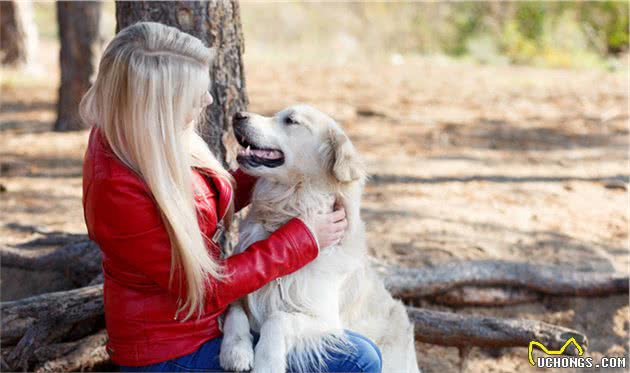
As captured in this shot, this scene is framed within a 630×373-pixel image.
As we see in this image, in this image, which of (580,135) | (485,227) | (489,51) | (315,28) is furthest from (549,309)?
(315,28)

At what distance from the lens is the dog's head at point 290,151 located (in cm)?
329

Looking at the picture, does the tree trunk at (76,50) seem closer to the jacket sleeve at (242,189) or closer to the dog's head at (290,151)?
the jacket sleeve at (242,189)

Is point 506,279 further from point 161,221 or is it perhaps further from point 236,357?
point 161,221

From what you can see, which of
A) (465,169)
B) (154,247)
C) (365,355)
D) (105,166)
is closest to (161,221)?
(154,247)

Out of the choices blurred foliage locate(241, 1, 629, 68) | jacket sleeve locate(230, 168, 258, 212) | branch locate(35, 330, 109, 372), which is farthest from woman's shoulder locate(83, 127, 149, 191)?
blurred foliage locate(241, 1, 629, 68)

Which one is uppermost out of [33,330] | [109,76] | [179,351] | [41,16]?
[109,76]

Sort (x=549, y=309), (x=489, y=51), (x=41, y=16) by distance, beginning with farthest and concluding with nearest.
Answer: (x=41, y=16), (x=489, y=51), (x=549, y=309)

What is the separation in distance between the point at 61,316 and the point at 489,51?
443 inches

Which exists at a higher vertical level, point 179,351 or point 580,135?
point 179,351

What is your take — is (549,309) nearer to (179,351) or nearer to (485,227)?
(485,227)

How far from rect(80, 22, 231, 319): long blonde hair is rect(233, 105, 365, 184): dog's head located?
0.44 metres

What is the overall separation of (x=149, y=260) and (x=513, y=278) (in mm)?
2884

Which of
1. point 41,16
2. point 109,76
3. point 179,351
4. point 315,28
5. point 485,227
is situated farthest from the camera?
point 41,16

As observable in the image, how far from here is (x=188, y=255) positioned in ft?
9.36
